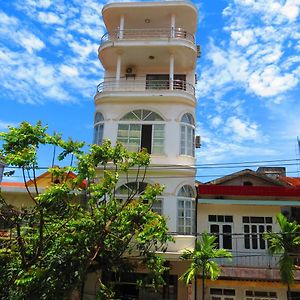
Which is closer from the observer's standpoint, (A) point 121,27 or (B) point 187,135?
(B) point 187,135

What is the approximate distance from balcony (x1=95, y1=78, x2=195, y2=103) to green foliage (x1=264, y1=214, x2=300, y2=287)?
7355 mm

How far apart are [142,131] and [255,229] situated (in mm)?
7590

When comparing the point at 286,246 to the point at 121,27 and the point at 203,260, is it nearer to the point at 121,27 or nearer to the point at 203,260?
the point at 203,260

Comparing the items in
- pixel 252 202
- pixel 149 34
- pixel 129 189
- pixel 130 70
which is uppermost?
pixel 149 34

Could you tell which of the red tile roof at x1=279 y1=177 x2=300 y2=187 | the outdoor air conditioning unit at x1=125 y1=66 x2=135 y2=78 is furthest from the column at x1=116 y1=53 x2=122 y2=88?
the red tile roof at x1=279 y1=177 x2=300 y2=187

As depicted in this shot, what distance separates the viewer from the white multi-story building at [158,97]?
16406mm

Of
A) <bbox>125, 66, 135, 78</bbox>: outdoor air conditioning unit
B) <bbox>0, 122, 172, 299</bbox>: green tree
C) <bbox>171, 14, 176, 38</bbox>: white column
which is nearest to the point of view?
<bbox>0, 122, 172, 299</bbox>: green tree

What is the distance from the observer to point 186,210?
16.3 metres

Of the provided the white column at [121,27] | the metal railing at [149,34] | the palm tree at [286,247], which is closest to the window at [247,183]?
the palm tree at [286,247]

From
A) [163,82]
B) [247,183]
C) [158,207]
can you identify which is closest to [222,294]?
[158,207]

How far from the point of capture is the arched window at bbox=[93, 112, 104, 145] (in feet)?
57.4

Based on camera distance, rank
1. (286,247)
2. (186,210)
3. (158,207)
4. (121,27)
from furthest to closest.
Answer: (121,27)
(186,210)
(158,207)
(286,247)

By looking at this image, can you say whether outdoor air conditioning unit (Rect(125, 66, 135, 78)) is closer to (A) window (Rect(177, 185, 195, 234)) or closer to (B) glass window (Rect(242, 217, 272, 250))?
(A) window (Rect(177, 185, 195, 234))

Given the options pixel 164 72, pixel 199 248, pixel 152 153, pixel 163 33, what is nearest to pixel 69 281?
pixel 199 248
